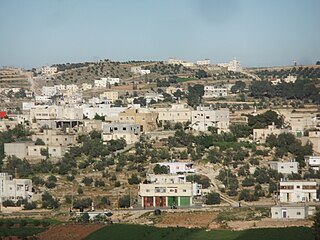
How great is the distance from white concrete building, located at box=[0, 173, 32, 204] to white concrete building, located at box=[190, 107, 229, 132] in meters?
12.6

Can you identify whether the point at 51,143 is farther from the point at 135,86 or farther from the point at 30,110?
the point at 135,86

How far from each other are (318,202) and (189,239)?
6.41 metres

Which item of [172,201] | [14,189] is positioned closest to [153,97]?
[14,189]

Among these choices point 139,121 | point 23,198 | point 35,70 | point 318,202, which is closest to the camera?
point 318,202

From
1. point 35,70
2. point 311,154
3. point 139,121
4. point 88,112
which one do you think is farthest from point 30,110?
point 35,70

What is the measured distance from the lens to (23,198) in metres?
27.4

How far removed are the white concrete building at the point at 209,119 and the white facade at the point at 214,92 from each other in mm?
13690

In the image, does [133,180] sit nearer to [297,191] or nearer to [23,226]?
[297,191]

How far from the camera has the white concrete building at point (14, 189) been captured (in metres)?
27.5

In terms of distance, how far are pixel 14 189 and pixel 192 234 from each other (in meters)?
8.39

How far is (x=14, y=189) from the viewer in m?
27.6

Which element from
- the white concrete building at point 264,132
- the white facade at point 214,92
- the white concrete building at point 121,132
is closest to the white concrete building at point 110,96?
the white facade at point 214,92

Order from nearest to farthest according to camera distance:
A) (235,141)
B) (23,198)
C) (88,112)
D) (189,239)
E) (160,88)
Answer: (189,239), (23,198), (235,141), (88,112), (160,88)

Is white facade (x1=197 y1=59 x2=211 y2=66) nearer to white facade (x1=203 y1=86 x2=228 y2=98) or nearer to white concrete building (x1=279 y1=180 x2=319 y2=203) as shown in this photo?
white facade (x1=203 y1=86 x2=228 y2=98)
